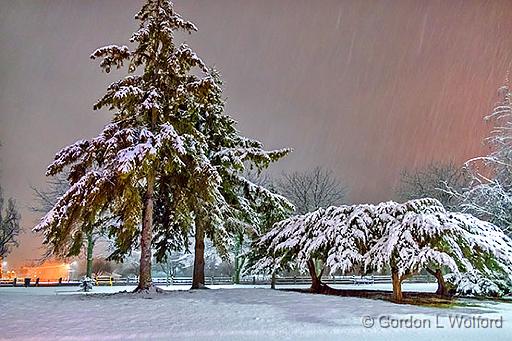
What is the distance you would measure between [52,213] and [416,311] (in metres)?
8.24

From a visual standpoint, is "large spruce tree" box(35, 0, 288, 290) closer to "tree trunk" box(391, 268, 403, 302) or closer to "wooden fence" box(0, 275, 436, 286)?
"tree trunk" box(391, 268, 403, 302)

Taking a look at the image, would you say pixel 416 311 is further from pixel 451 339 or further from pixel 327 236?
pixel 327 236

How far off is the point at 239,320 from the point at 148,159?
4911 millimetres

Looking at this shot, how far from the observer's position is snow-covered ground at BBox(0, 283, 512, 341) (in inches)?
250

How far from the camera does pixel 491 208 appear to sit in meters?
14.9

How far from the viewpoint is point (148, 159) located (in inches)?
431

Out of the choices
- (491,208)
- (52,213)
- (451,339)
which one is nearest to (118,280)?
(52,213)

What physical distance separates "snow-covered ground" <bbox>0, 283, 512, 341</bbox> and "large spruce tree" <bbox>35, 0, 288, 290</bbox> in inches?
92.0

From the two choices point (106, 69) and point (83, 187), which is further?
point (106, 69)

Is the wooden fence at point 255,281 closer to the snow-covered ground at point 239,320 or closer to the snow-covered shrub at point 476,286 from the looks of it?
the snow-covered shrub at point 476,286

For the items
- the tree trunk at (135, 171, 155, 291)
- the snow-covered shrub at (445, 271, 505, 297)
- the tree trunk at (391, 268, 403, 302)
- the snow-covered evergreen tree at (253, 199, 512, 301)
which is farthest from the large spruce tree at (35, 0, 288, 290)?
the snow-covered shrub at (445, 271, 505, 297)

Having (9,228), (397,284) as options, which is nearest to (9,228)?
(9,228)

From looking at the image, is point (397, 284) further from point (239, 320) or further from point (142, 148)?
point (142, 148)

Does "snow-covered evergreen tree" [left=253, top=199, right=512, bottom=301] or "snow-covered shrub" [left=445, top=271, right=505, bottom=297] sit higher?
"snow-covered evergreen tree" [left=253, top=199, right=512, bottom=301]
